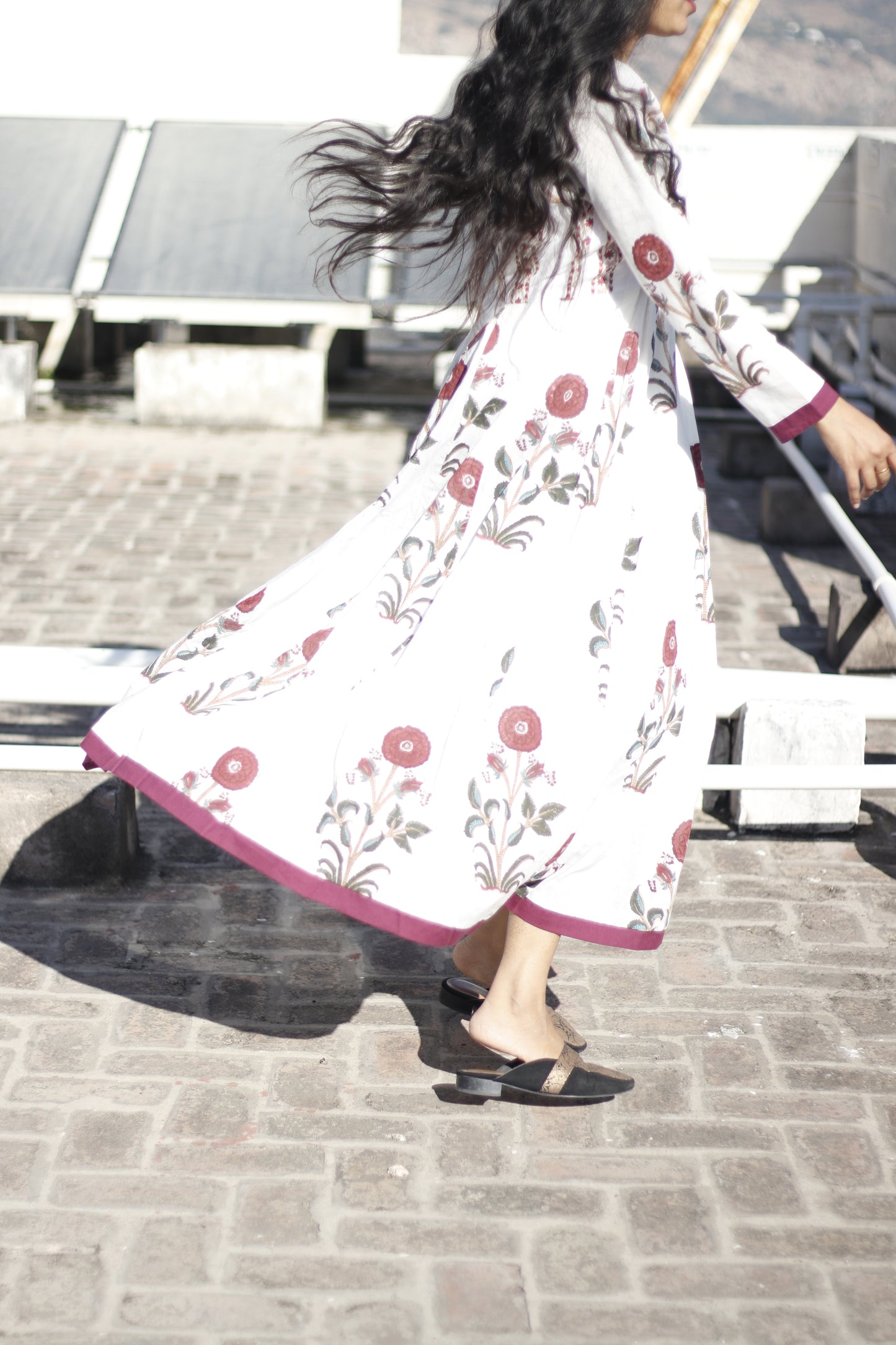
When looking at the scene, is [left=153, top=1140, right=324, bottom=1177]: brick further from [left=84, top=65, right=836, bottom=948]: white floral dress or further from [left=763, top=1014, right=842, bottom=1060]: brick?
[left=763, top=1014, right=842, bottom=1060]: brick

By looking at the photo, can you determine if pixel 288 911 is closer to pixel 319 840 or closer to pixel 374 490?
pixel 319 840

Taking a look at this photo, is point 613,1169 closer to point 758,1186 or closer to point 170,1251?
point 758,1186

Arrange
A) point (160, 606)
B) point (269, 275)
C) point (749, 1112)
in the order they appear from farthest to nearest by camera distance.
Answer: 1. point (269, 275)
2. point (160, 606)
3. point (749, 1112)

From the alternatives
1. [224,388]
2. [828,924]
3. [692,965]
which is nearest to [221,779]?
[692,965]

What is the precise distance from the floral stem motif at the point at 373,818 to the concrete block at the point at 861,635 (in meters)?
3.19

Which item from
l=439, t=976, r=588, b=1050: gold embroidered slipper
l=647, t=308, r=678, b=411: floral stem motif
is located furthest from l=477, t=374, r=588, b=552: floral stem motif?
l=439, t=976, r=588, b=1050: gold embroidered slipper

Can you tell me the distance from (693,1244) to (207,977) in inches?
48.6

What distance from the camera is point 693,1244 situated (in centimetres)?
229

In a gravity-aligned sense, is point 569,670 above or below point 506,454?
below

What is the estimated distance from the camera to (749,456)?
8.40 metres

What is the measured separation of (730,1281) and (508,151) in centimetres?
179

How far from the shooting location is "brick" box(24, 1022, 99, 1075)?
2734 mm

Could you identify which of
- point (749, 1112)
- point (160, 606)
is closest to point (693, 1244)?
point (749, 1112)

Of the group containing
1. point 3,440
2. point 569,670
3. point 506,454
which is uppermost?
point 506,454
